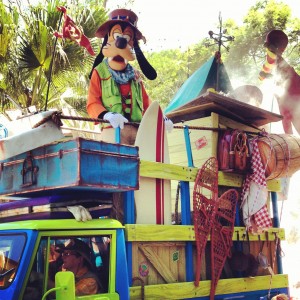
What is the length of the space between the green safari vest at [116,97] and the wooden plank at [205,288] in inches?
67.4

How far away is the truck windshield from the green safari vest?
2039 mm

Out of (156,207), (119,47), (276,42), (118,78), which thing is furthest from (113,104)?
(276,42)

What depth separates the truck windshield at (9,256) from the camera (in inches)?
112

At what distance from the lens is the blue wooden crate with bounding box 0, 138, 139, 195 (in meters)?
3.21

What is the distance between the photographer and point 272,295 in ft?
15.9

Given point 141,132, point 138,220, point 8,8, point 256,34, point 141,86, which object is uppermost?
point 256,34

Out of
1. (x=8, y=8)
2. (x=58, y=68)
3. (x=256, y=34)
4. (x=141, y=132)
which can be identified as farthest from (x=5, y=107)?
(x=256, y=34)

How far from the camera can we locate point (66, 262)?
3.14 meters

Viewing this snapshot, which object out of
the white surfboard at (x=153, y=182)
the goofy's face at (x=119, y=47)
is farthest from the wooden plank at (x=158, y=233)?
the goofy's face at (x=119, y=47)

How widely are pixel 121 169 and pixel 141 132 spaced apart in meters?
0.74

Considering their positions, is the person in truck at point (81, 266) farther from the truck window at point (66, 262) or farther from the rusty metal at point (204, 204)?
the rusty metal at point (204, 204)

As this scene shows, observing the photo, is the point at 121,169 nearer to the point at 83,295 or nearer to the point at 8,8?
the point at 83,295

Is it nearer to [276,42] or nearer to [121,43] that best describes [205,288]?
[121,43]

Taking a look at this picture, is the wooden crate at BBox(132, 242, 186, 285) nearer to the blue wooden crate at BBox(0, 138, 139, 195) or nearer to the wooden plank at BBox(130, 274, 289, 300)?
the wooden plank at BBox(130, 274, 289, 300)
